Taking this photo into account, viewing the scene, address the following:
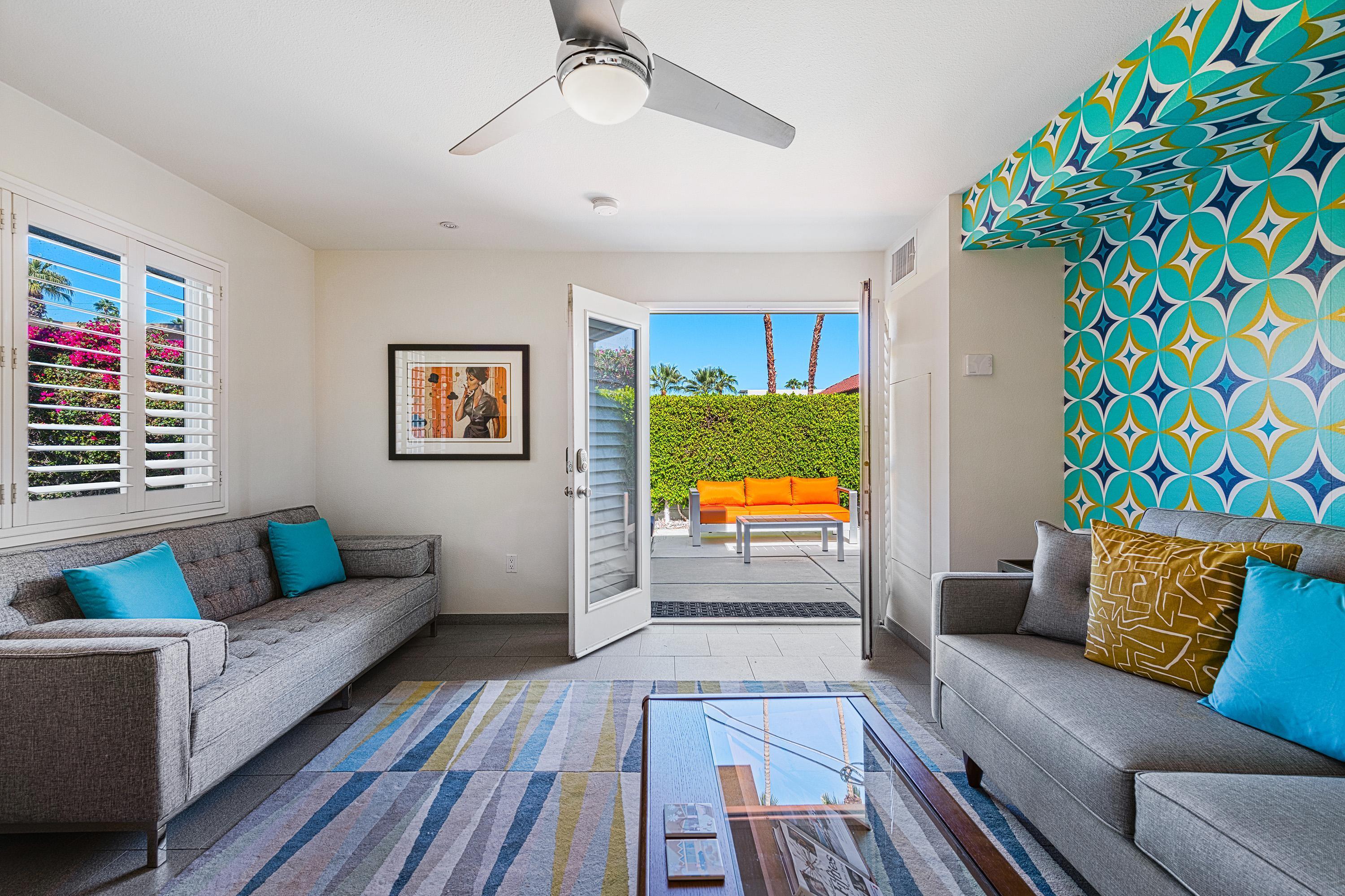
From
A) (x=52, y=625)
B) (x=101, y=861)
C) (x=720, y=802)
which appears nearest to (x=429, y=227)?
(x=52, y=625)

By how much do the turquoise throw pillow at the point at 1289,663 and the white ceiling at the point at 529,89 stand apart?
5.32ft

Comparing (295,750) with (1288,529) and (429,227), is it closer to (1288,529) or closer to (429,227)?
(429,227)

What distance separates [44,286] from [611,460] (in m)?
2.56

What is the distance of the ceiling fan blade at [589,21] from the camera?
4.44ft

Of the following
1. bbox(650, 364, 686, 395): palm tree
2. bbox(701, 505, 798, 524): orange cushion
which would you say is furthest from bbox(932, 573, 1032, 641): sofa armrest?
bbox(650, 364, 686, 395): palm tree

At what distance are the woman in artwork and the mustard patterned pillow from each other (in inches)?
131

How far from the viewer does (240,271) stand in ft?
11.2

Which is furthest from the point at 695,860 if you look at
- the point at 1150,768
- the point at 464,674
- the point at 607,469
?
the point at 607,469

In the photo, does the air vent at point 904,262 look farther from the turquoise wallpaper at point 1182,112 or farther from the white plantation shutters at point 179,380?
the white plantation shutters at point 179,380

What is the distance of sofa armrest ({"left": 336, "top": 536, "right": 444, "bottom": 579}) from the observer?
3.59 metres

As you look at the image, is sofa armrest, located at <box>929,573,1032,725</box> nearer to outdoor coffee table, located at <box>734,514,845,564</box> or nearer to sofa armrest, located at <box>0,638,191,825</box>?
sofa armrest, located at <box>0,638,191,825</box>

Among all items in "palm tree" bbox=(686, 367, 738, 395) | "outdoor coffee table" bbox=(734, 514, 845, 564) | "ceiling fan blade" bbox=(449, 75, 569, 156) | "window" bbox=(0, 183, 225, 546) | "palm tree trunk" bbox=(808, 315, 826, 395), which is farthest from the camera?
"palm tree trunk" bbox=(808, 315, 826, 395)

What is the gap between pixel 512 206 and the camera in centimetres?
336

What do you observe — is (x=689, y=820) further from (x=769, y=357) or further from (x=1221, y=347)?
(x=769, y=357)
